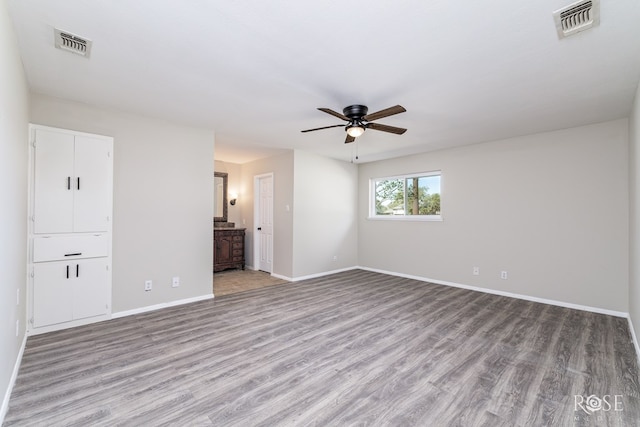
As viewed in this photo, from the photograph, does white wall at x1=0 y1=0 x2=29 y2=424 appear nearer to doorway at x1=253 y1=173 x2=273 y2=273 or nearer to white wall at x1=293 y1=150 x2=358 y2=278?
white wall at x1=293 y1=150 x2=358 y2=278

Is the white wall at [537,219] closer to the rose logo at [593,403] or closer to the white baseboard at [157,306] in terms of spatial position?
the rose logo at [593,403]

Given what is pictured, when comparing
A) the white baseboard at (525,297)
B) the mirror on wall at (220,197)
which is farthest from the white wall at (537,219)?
the mirror on wall at (220,197)

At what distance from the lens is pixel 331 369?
2375 millimetres

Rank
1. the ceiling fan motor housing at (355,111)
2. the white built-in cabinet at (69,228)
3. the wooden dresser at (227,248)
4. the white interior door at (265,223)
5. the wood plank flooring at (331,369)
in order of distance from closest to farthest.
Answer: the wood plank flooring at (331,369) < the white built-in cabinet at (69,228) < the ceiling fan motor housing at (355,111) < the wooden dresser at (227,248) < the white interior door at (265,223)

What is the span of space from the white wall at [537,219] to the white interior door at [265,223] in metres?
2.83

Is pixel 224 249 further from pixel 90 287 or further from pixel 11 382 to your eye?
pixel 11 382

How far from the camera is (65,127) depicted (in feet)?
10.4

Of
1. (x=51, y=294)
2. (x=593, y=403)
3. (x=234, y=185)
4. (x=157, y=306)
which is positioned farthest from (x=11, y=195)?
(x=234, y=185)

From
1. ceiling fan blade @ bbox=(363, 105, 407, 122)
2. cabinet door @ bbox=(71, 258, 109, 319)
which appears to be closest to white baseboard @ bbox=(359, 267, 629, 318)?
ceiling fan blade @ bbox=(363, 105, 407, 122)

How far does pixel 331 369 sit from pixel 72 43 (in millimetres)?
3180

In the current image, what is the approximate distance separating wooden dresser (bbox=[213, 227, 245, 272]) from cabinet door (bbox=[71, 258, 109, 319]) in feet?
8.38

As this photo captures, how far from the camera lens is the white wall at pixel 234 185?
6.74 m

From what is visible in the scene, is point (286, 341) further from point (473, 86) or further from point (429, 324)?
point (473, 86)

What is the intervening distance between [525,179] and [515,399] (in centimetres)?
348
